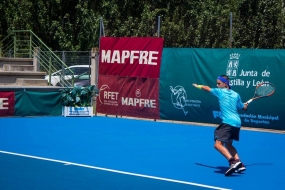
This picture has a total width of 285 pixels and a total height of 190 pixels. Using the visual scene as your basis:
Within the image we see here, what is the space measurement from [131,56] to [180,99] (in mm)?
2521

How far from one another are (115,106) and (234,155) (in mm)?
11066

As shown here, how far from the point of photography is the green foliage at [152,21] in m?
28.0

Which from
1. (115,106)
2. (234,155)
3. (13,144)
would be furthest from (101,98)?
(234,155)

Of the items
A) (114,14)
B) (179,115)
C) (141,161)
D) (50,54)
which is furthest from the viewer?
(114,14)

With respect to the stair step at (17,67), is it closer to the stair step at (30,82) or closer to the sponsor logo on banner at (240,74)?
the stair step at (30,82)

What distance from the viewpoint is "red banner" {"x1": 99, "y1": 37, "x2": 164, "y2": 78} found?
19.6 metres

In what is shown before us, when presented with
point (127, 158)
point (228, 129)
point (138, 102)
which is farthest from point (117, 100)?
point (228, 129)

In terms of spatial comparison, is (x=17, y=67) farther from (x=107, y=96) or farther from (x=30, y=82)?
(x=107, y=96)

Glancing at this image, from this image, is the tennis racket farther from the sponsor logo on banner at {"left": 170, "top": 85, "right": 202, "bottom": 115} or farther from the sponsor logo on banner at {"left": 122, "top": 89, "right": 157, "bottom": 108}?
the sponsor logo on banner at {"left": 122, "top": 89, "right": 157, "bottom": 108}

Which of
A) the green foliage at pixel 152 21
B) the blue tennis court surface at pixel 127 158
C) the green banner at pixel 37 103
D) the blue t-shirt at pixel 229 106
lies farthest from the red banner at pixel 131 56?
the blue t-shirt at pixel 229 106

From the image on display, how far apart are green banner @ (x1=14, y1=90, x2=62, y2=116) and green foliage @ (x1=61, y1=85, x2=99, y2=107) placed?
1.37 ft

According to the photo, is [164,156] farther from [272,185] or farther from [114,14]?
[114,14]

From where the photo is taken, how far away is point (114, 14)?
32.8 metres

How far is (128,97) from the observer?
66.8 ft
